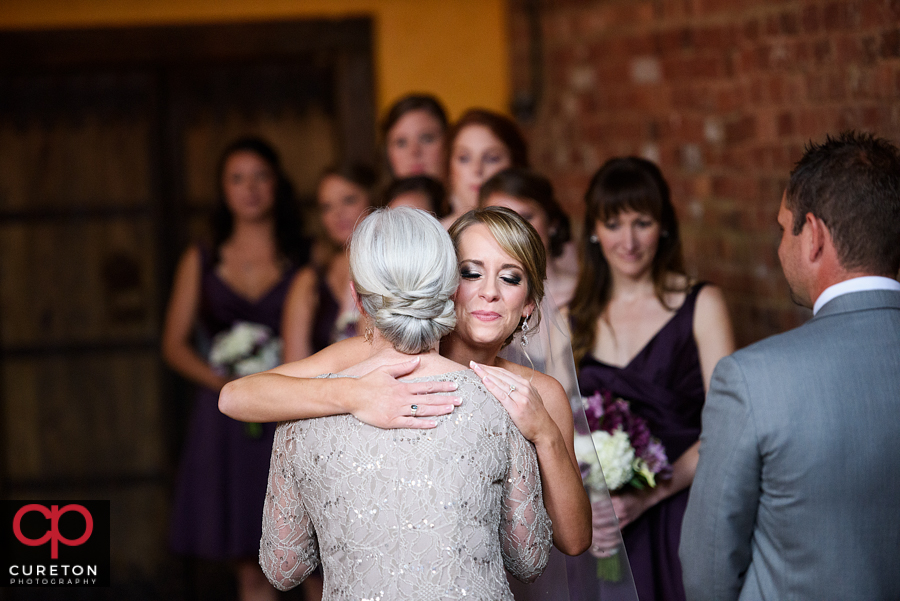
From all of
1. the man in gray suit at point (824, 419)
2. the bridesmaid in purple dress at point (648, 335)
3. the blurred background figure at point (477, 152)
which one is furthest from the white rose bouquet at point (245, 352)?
the man in gray suit at point (824, 419)

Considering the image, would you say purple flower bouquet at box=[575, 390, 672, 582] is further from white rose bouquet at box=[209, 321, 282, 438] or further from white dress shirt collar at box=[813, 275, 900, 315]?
white rose bouquet at box=[209, 321, 282, 438]

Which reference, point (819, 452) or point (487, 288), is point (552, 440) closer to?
point (487, 288)

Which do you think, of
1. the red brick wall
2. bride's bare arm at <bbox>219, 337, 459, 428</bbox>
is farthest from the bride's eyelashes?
the red brick wall

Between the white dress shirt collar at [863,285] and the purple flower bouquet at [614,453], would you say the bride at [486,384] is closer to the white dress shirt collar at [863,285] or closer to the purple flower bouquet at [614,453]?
the purple flower bouquet at [614,453]

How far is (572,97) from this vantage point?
4.57 meters

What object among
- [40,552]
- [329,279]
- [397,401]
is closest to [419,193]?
[329,279]

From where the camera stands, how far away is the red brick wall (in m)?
2.65

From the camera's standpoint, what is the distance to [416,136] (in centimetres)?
388

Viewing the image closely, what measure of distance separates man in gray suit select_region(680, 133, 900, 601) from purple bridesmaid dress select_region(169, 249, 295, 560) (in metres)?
2.40

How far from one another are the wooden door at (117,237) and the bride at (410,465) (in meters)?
3.11

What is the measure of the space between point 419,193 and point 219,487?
5.18ft

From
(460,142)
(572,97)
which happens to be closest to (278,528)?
(460,142)

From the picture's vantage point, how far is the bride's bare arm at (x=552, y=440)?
180 cm

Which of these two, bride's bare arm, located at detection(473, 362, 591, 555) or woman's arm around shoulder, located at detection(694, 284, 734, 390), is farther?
woman's arm around shoulder, located at detection(694, 284, 734, 390)
